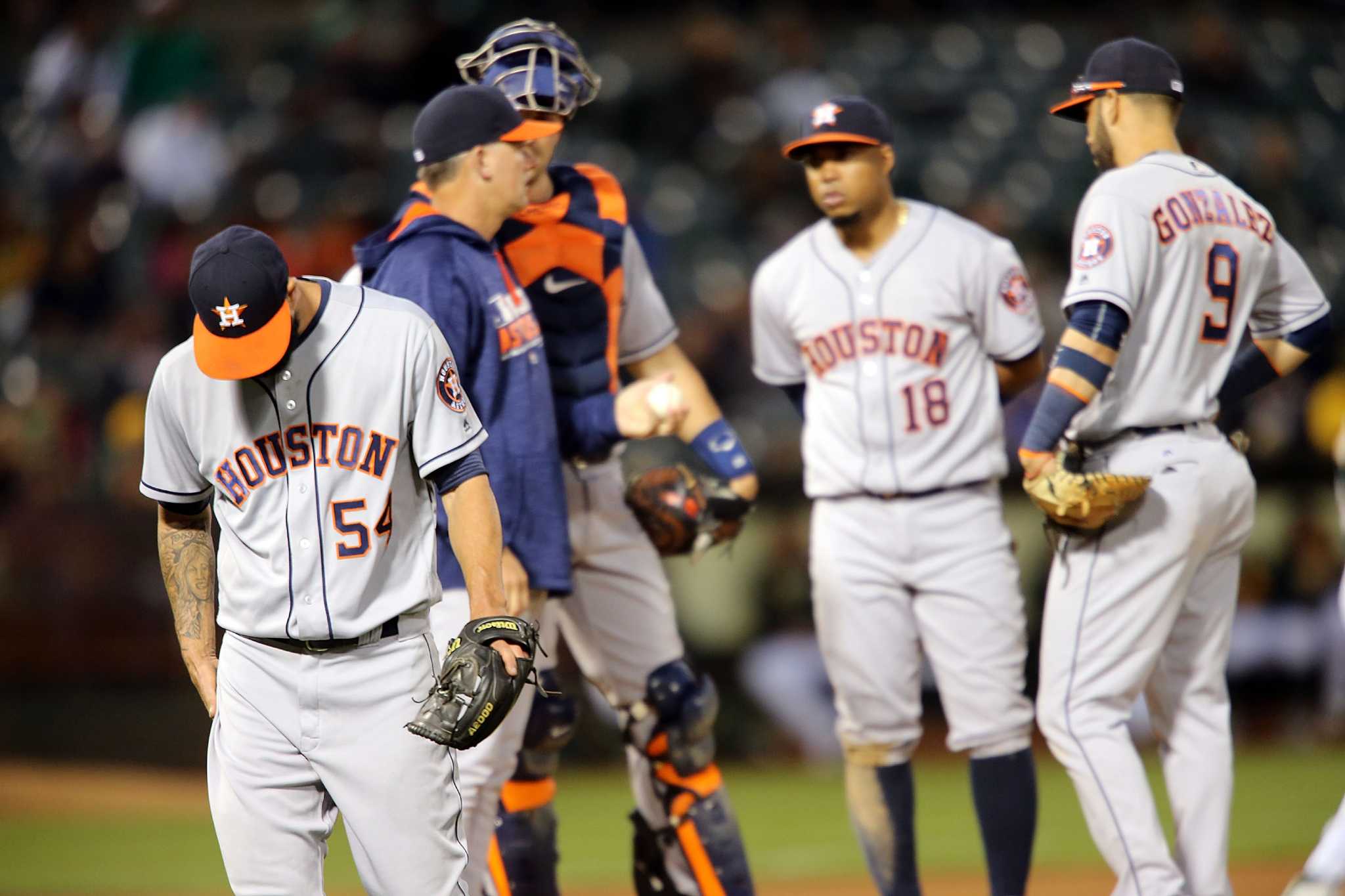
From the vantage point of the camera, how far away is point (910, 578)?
446 cm

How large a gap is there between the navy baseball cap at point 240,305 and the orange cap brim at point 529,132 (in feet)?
3.10

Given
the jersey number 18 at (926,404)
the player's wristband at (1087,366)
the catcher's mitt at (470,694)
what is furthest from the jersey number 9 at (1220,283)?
the catcher's mitt at (470,694)

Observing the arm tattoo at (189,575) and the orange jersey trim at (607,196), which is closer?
the arm tattoo at (189,575)

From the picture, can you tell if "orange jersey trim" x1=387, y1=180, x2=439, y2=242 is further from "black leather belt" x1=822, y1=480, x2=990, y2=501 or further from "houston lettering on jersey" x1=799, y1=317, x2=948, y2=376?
"black leather belt" x1=822, y1=480, x2=990, y2=501

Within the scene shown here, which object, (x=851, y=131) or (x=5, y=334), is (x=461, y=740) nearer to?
(x=851, y=131)

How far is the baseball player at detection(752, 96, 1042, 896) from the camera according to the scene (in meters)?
4.40

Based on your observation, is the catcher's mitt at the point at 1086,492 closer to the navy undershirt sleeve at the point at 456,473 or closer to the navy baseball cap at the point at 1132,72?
the navy baseball cap at the point at 1132,72

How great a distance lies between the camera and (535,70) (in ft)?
14.2

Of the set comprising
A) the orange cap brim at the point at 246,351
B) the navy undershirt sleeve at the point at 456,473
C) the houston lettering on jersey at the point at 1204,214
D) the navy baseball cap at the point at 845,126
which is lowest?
the navy undershirt sleeve at the point at 456,473

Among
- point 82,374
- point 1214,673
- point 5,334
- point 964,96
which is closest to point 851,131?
point 1214,673

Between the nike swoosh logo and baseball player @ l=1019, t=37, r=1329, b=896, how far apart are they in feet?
Result: 4.31

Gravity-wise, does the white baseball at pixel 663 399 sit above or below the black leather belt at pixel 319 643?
above

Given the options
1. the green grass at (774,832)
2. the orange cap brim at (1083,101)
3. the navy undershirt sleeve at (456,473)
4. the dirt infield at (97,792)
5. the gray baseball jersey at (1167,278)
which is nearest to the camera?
the navy undershirt sleeve at (456,473)

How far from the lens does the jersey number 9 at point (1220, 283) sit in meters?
4.04
